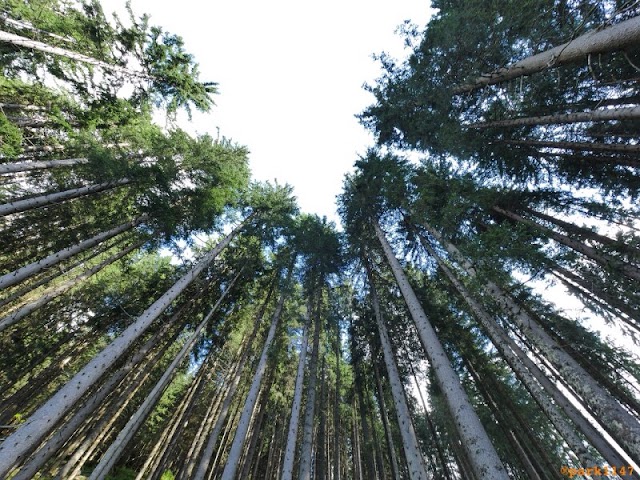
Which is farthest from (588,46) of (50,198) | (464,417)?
(50,198)

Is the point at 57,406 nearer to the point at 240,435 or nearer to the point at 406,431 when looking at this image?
the point at 240,435

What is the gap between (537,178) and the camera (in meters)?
12.2

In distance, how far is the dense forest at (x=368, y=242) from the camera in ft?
24.2

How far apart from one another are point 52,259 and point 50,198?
233 cm

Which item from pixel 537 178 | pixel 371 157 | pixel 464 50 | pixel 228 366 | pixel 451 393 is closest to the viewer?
pixel 451 393

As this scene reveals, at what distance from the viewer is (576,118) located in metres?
7.49

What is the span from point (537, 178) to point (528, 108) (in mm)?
3825

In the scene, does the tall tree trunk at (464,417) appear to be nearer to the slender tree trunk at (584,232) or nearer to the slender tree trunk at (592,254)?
the slender tree trunk at (592,254)

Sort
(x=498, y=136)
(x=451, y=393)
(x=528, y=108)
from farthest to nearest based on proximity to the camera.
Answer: (x=498, y=136)
(x=528, y=108)
(x=451, y=393)

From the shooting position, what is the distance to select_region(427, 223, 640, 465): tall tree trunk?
464 centimetres

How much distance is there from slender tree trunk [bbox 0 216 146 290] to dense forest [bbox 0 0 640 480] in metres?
0.07

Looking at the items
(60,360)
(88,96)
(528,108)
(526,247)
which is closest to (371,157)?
(528,108)

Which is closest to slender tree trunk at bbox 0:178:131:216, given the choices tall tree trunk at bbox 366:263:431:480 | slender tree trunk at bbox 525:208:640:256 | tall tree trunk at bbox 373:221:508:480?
tall tree trunk at bbox 373:221:508:480

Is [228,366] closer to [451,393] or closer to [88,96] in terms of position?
[451,393]
